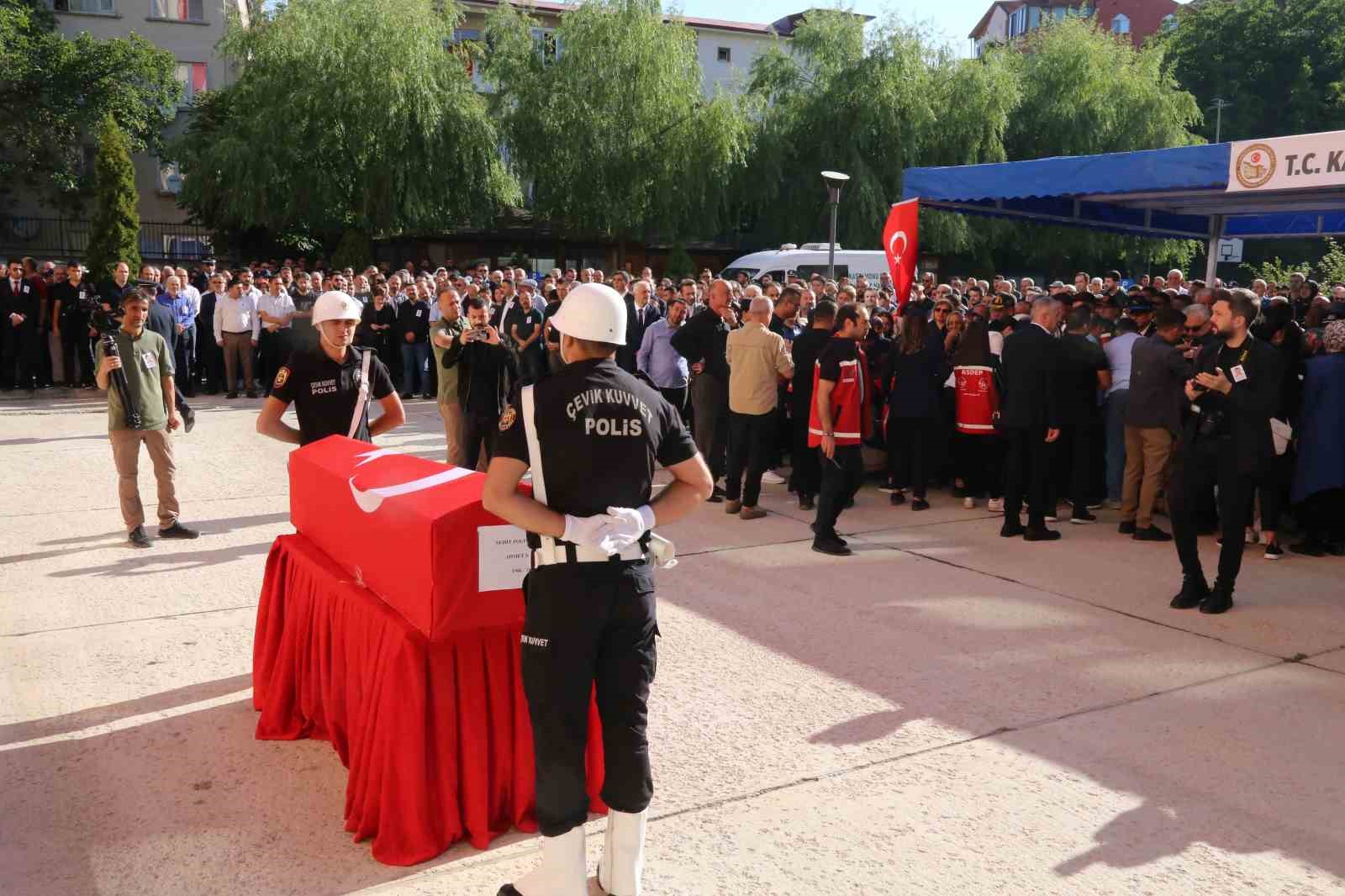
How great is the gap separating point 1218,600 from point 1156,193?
6.25 meters

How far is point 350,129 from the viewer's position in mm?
26547

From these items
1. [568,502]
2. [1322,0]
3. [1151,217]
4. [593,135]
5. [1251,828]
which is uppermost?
[1322,0]

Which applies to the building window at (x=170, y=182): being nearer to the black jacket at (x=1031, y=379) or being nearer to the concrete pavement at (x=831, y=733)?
the concrete pavement at (x=831, y=733)

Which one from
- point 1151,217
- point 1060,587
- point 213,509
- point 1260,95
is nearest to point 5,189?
point 213,509

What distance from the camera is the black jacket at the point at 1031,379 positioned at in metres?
8.48

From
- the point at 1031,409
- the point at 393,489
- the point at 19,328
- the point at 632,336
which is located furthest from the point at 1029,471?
the point at 19,328

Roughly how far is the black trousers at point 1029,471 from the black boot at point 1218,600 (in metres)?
1.96

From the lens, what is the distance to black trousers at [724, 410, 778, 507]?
9.30 meters

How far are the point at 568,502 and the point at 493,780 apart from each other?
127 cm

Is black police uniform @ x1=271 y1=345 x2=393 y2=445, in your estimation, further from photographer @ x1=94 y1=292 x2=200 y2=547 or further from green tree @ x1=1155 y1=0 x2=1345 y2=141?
green tree @ x1=1155 y1=0 x2=1345 y2=141

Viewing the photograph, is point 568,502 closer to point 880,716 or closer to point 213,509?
point 880,716

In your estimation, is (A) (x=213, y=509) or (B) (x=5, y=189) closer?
(A) (x=213, y=509)

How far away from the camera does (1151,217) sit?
13.9 m

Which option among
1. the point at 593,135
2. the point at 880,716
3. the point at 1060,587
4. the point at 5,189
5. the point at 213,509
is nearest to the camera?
the point at 880,716
